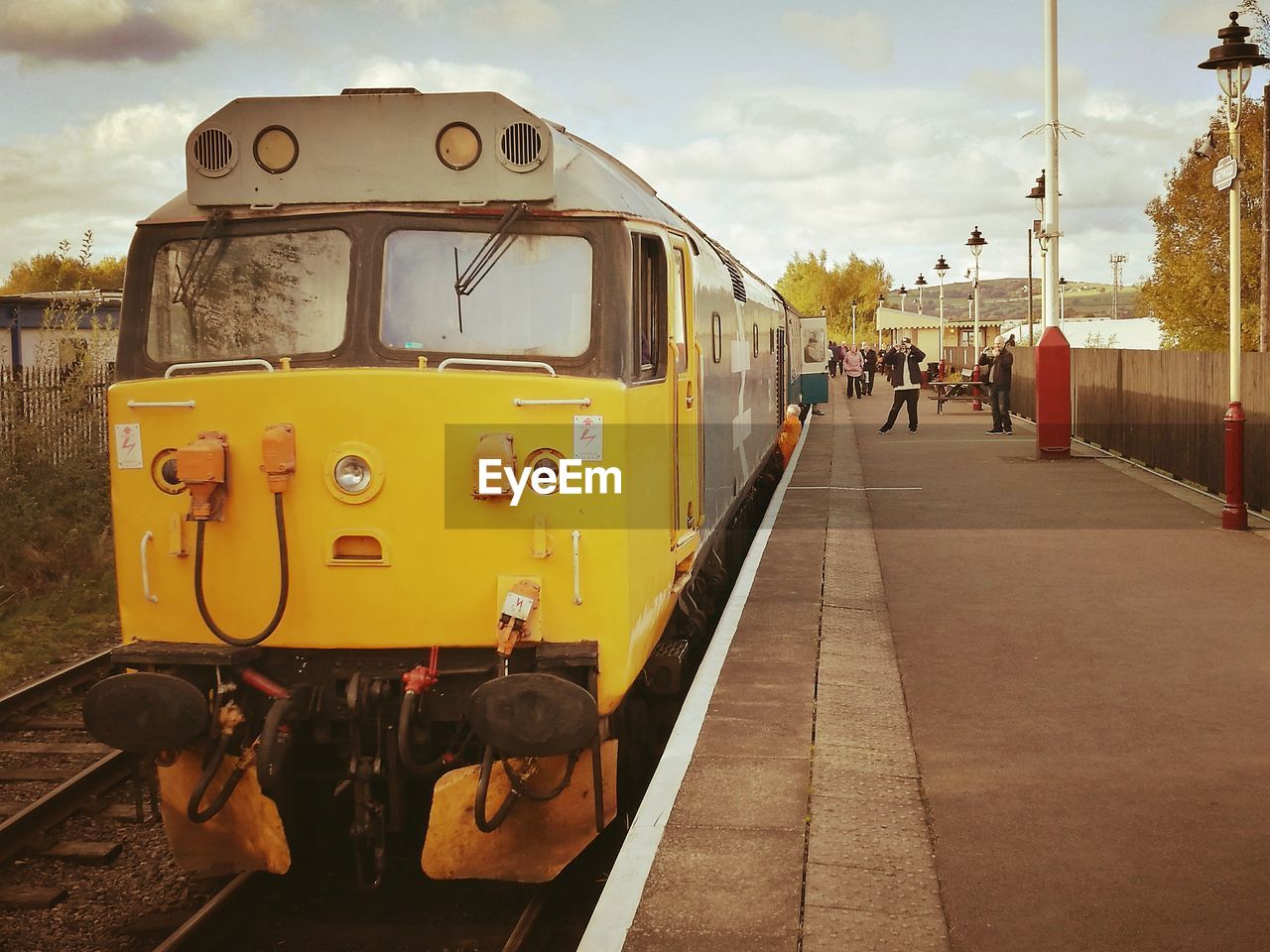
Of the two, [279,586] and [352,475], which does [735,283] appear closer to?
[352,475]

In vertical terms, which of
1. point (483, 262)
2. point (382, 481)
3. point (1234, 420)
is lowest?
point (1234, 420)

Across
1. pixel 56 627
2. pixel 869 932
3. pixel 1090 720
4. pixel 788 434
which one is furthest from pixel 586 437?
pixel 788 434

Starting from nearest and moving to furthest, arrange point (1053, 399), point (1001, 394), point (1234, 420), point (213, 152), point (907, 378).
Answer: point (213, 152) < point (1234, 420) < point (1053, 399) < point (907, 378) < point (1001, 394)

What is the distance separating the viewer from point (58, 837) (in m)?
6.69

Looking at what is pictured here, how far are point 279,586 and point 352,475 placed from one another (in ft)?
1.79

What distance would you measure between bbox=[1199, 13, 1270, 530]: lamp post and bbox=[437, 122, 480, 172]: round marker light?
9.72 meters

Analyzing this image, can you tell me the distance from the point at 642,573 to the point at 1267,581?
22.2ft

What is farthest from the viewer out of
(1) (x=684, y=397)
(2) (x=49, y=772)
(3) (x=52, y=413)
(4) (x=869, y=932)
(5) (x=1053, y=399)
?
(5) (x=1053, y=399)

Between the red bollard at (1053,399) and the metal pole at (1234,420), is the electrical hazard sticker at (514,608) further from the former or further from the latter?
the red bollard at (1053,399)

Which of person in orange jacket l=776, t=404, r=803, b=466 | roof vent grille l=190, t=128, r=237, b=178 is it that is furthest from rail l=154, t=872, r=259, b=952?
person in orange jacket l=776, t=404, r=803, b=466

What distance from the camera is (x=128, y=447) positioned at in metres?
5.53

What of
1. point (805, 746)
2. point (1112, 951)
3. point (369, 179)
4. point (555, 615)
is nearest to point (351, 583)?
point (555, 615)

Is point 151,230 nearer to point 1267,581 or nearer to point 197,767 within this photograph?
point 197,767

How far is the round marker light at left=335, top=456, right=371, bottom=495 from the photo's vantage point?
17.3 ft
